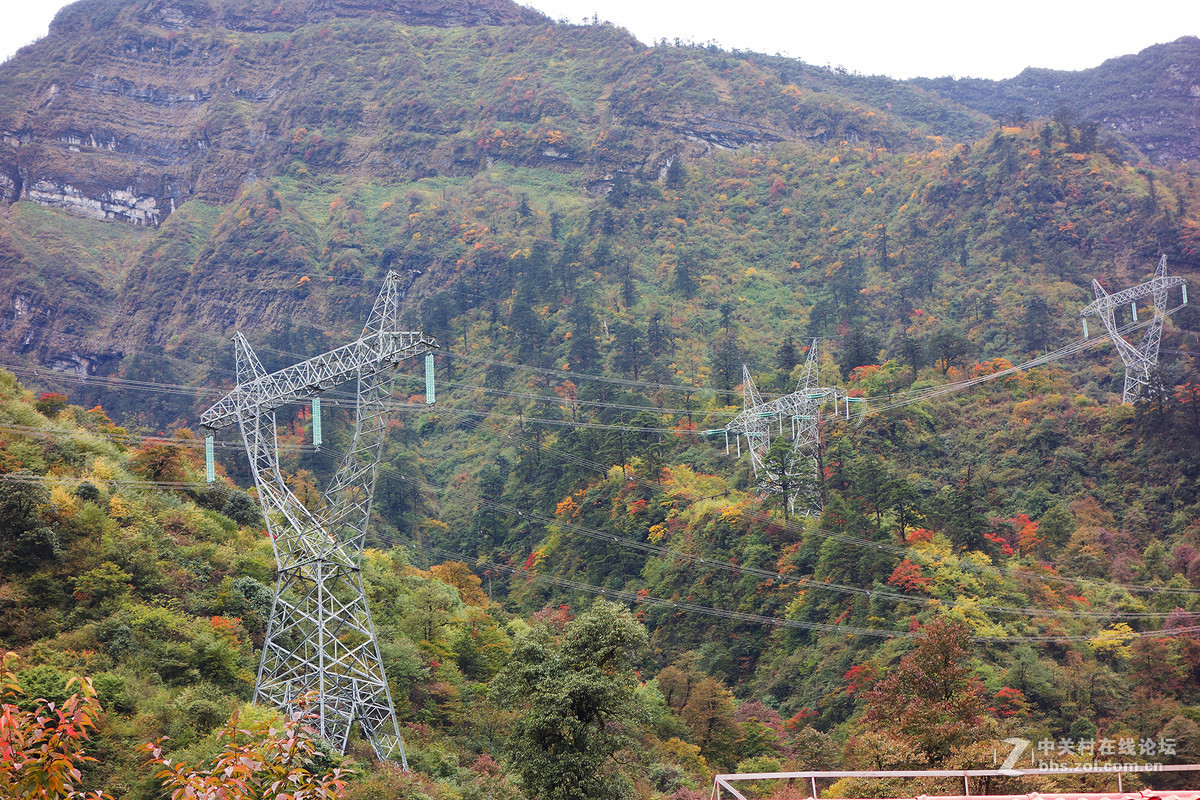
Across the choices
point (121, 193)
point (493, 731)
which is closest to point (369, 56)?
point (121, 193)

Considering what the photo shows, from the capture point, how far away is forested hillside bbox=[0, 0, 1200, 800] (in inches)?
1234

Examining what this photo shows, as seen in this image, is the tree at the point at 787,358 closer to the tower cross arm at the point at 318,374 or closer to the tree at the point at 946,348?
the tree at the point at 946,348

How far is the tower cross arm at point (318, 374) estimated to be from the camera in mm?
29922

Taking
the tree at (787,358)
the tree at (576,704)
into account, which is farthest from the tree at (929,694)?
the tree at (787,358)

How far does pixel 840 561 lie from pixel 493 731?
21.8m

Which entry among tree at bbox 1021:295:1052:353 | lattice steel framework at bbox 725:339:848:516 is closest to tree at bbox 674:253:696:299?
tree at bbox 1021:295:1052:353

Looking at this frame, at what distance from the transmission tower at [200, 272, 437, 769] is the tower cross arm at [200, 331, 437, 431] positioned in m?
0.03

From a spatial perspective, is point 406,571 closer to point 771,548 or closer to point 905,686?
point 771,548

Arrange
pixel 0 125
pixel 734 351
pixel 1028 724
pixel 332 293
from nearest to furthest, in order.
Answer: pixel 1028 724 → pixel 734 351 → pixel 332 293 → pixel 0 125

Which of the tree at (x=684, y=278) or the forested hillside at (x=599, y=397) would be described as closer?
the forested hillside at (x=599, y=397)

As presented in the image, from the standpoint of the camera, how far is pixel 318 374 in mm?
30594

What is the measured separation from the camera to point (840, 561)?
49469 mm

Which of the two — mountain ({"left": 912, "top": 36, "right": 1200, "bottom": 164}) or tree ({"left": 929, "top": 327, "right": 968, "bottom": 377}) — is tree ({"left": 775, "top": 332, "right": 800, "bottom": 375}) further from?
mountain ({"left": 912, "top": 36, "right": 1200, "bottom": 164})

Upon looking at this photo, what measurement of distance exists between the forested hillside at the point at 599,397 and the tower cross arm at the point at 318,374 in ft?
23.9
